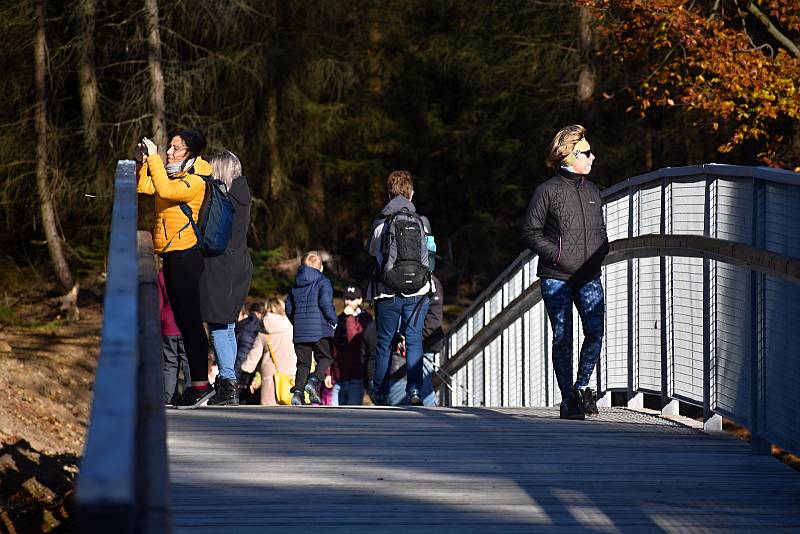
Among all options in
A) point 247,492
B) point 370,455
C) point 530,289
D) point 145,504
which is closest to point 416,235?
point 530,289

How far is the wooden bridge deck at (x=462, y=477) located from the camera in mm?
5637

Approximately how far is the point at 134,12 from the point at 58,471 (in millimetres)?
12284

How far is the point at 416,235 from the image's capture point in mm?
10562

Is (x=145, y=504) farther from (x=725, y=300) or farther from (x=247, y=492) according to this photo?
(x=725, y=300)

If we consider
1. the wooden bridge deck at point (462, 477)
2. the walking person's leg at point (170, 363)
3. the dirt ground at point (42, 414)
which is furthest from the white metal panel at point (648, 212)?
the dirt ground at point (42, 414)

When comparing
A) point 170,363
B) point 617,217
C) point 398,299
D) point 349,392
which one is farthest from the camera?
point 349,392

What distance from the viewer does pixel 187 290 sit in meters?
8.27

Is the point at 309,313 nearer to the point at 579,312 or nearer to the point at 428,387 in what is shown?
the point at 428,387

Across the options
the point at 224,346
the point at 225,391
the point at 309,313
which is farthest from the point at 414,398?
the point at 224,346

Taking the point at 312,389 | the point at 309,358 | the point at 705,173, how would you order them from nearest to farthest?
the point at 705,173
the point at 309,358
the point at 312,389

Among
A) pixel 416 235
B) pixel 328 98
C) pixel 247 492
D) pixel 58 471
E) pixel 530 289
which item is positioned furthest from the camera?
pixel 328 98

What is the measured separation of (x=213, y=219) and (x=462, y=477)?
2.55 meters

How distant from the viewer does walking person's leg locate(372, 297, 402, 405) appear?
35.4 ft

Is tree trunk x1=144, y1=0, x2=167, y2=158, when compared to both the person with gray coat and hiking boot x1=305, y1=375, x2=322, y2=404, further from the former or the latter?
the person with gray coat
